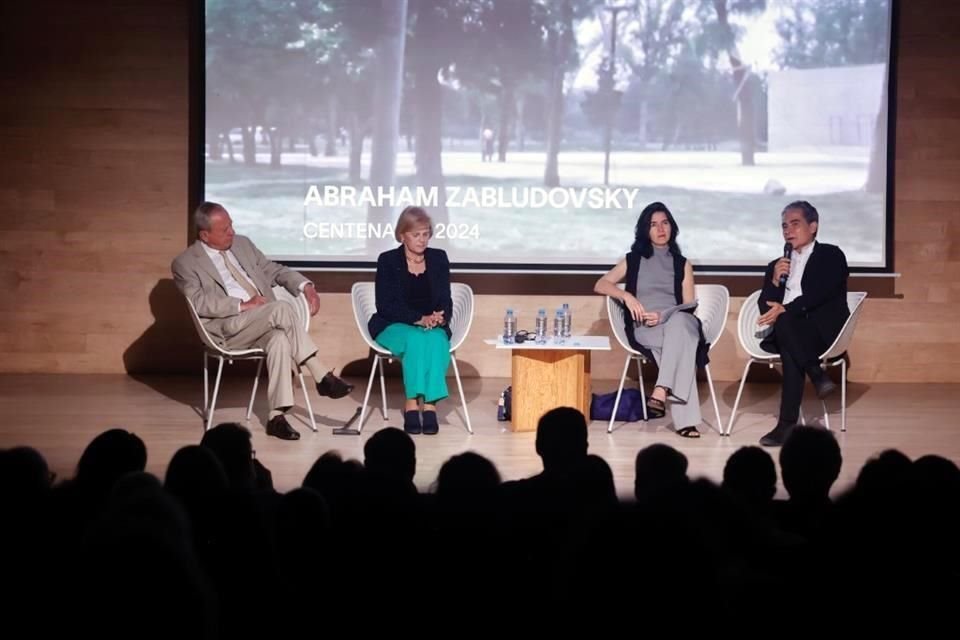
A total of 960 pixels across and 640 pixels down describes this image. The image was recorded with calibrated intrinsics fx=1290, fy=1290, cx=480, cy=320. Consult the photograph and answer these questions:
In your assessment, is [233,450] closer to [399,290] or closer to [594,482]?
[594,482]

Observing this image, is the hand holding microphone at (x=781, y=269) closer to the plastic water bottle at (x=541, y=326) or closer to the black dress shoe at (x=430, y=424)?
the plastic water bottle at (x=541, y=326)

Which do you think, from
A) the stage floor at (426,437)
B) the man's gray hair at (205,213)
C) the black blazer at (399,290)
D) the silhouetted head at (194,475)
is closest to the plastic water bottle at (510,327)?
the black blazer at (399,290)

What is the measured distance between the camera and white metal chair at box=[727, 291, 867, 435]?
6.78 m

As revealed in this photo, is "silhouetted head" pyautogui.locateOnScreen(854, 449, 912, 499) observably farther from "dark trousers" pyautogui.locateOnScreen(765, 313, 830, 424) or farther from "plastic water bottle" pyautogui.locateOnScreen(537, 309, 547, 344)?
"plastic water bottle" pyautogui.locateOnScreen(537, 309, 547, 344)

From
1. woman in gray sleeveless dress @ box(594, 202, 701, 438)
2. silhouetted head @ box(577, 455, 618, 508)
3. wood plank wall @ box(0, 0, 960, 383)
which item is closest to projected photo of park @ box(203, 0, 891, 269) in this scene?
wood plank wall @ box(0, 0, 960, 383)

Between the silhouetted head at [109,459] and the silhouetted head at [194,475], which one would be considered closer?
the silhouetted head at [194,475]

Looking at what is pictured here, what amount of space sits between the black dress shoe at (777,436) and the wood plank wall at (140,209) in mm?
2124

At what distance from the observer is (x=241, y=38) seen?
27.9ft

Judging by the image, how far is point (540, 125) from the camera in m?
8.60

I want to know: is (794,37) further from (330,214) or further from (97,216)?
(97,216)

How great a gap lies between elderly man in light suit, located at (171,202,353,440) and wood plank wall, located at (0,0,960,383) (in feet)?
5.41

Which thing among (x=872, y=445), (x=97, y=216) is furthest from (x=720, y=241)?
(x=97, y=216)

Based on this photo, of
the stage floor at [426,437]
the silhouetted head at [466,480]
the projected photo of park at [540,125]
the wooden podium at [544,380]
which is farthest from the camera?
the projected photo of park at [540,125]

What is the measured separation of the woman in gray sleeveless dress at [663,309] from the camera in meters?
6.74
